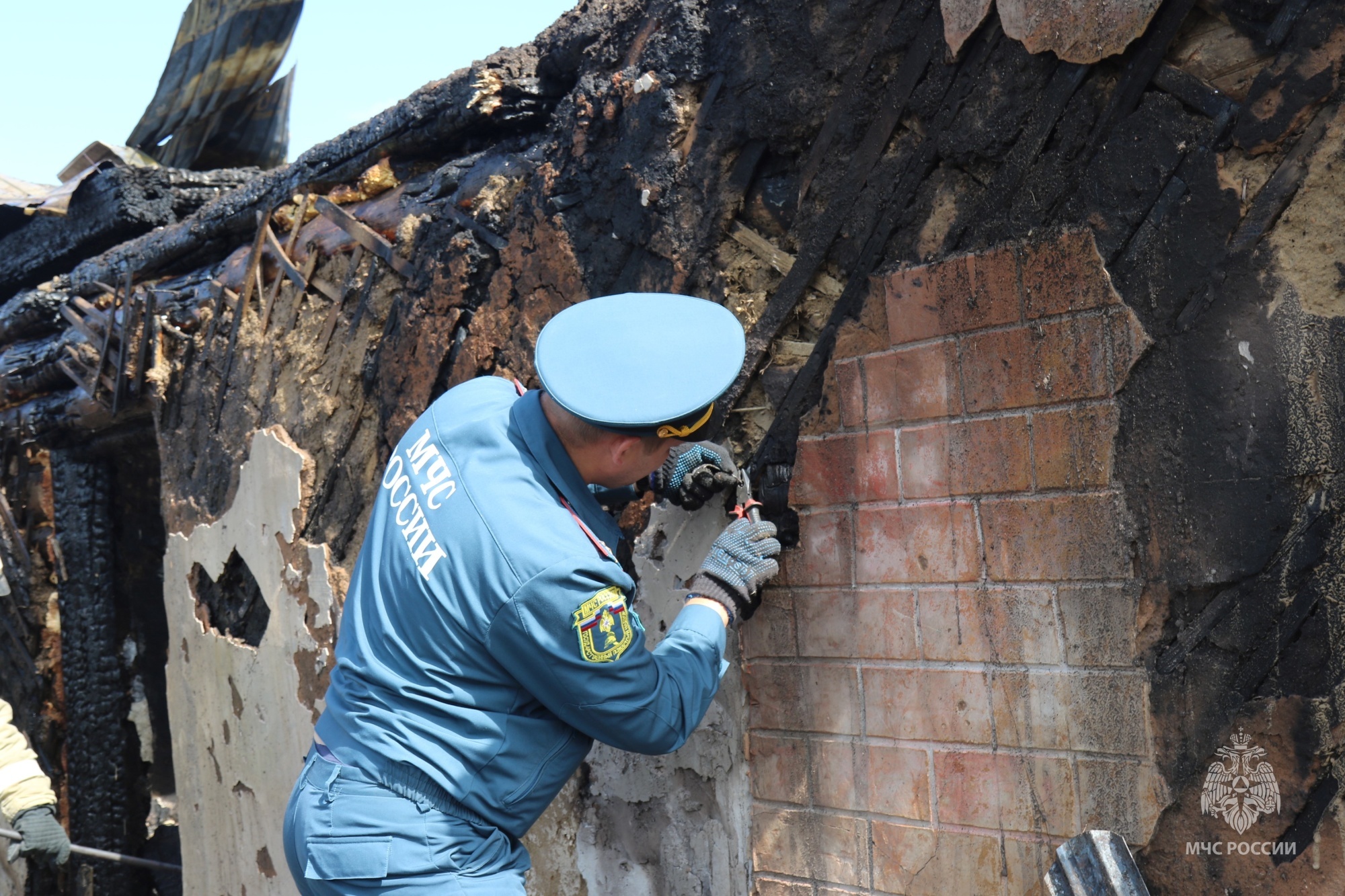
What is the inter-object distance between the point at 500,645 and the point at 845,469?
31.1 inches

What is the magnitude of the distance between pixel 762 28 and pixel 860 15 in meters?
0.24

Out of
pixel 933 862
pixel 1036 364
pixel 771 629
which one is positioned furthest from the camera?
pixel 771 629

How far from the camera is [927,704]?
180cm

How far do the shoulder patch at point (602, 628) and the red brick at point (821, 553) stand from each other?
1.87 feet

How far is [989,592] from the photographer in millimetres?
1726

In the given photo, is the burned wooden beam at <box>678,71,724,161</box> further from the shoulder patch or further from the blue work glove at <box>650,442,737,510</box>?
the shoulder patch

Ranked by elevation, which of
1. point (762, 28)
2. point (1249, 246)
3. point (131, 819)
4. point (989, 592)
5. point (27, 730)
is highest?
point (762, 28)

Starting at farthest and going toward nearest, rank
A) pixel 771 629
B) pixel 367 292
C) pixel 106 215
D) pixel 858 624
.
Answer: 1. pixel 106 215
2. pixel 367 292
3. pixel 771 629
4. pixel 858 624

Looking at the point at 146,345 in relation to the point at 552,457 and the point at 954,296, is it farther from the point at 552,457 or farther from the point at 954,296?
the point at 954,296

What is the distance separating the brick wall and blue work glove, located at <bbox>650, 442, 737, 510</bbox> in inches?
7.0

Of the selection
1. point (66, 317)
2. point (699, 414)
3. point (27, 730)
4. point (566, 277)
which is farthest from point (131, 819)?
point (699, 414)

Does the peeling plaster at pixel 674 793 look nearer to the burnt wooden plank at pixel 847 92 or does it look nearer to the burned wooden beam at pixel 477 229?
the burnt wooden plank at pixel 847 92

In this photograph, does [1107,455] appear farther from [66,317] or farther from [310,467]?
[66,317]

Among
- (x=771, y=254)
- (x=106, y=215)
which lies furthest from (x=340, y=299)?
(x=106, y=215)
